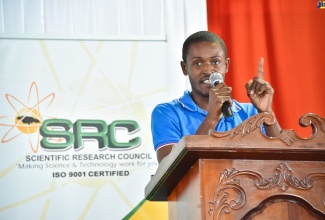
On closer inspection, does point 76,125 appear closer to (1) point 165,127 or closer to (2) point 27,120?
(2) point 27,120

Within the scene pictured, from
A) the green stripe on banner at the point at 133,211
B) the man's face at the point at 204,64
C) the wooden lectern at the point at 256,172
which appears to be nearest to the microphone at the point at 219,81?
the man's face at the point at 204,64

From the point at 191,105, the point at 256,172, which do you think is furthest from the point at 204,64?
the point at 256,172

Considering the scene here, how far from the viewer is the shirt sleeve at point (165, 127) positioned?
230 cm

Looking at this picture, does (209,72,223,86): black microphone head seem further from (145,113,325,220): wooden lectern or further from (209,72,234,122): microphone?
(145,113,325,220): wooden lectern

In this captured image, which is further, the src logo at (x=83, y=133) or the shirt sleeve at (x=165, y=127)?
the src logo at (x=83, y=133)

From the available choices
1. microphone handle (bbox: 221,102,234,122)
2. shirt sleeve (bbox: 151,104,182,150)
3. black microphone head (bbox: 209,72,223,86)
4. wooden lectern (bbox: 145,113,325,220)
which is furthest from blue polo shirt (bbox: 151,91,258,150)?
wooden lectern (bbox: 145,113,325,220)

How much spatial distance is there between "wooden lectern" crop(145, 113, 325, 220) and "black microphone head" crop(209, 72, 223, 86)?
2.25 feet

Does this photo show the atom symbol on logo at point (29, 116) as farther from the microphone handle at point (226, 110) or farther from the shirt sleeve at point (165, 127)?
the microphone handle at point (226, 110)

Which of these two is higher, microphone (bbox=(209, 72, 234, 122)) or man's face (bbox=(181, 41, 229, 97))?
man's face (bbox=(181, 41, 229, 97))

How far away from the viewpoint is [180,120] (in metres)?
2.38

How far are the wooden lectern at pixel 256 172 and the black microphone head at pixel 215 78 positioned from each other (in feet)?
2.25

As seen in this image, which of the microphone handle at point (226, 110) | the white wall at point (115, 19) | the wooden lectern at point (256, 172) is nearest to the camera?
the wooden lectern at point (256, 172)

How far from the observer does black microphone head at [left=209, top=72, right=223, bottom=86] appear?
89.1 inches

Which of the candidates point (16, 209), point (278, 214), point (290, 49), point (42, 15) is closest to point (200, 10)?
point (290, 49)
